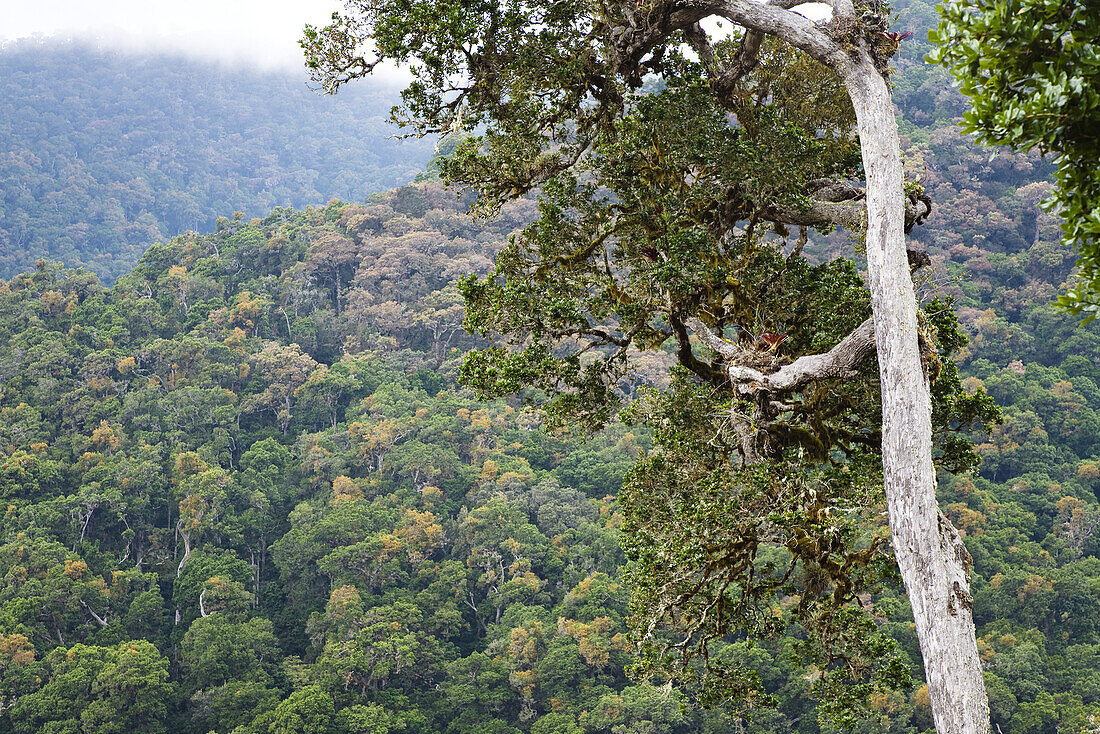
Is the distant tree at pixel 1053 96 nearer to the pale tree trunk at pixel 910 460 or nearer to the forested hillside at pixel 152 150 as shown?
the pale tree trunk at pixel 910 460

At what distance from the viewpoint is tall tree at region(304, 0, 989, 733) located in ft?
13.9

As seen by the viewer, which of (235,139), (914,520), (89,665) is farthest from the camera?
(235,139)

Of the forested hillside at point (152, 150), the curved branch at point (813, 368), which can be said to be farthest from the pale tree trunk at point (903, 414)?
the forested hillside at point (152, 150)

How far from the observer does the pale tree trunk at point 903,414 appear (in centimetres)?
296

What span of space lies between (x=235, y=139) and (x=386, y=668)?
9901 cm

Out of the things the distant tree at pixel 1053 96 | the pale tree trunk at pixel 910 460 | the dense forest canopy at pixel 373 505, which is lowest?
the dense forest canopy at pixel 373 505

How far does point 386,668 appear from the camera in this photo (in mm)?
22453

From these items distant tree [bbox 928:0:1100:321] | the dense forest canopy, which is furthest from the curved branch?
the dense forest canopy

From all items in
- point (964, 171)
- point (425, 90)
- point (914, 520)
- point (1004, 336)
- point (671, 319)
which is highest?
point (964, 171)

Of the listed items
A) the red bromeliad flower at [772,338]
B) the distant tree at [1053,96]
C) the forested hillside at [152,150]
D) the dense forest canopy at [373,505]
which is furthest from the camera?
the forested hillside at [152,150]

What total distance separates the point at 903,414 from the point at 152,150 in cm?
10614

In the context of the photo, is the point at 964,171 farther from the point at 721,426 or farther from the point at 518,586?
the point at 721,426

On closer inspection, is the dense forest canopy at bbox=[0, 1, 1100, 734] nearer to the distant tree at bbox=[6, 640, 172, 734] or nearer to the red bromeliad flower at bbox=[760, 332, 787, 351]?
the distant tree at bbox=[6, 640, 172, 734]

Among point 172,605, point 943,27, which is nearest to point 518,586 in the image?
point 172,605
